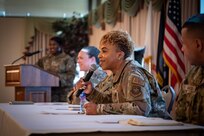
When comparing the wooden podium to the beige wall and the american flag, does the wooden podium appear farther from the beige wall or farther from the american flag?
the beige wall

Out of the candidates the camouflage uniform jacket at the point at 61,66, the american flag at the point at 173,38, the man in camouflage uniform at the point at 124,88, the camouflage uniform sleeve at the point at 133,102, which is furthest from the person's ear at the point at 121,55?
the camouflage uniform jacket at the point at 61,66

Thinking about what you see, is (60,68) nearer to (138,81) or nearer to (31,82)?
(31,82)

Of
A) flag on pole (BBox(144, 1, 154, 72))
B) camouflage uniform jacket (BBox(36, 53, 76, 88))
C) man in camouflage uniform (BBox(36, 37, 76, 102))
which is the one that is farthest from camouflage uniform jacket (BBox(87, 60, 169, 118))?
camouflage uniform jacket (BBox(36, 53, 76, 88))

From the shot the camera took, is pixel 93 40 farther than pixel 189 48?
Yes

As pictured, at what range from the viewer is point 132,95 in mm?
2377

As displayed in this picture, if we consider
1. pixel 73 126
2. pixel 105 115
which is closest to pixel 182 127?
pixel 73 126

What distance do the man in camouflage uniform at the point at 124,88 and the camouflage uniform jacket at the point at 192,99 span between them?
25 cm

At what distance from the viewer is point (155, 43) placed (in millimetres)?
5602

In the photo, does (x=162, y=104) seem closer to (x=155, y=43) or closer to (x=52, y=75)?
(x=52, y=75)

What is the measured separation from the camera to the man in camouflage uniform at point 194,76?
2.03m

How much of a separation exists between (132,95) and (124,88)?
151 mm

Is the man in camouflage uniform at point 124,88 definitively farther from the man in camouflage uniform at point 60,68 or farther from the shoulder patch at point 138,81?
the man in camouflage uniform at point 60,68

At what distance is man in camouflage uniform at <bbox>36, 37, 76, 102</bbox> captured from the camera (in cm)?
574

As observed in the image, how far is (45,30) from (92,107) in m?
7.16
